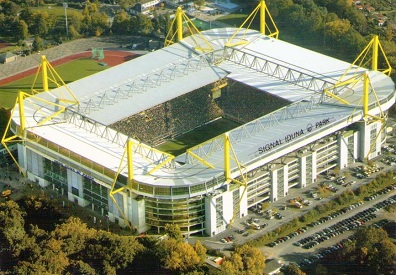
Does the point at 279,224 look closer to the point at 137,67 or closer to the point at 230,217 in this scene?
the point at 230,217

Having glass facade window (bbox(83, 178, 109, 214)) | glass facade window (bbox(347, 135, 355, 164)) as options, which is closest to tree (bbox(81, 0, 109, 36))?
glass facade window (bbox(83, 178, 109, 214))

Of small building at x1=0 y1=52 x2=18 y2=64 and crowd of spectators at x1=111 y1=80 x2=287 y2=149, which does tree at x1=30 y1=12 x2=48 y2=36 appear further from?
crowd of spectators at x1=111 y1=80 x2=287 y2=149

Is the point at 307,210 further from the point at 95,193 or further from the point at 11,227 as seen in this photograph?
the point at 11,227

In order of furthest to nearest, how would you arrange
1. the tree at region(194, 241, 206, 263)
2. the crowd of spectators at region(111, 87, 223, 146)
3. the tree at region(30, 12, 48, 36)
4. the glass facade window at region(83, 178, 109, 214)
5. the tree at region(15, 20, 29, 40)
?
the tree at region(30, 12, 48, 36), the tree at region(15, 20, 29, 40), the crowd of spectators at region(111, 87, 223, 146), the glass facade window at region(83, 178, 109, 214), the tree at region(194, 241, 206, 263)

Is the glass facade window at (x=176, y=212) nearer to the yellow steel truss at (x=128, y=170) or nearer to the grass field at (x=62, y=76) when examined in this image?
the yellow steel truss at (x=128, y=170)

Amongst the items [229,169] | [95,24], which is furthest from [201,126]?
[95,24]

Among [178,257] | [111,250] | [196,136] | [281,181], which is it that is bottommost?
[178,257]
